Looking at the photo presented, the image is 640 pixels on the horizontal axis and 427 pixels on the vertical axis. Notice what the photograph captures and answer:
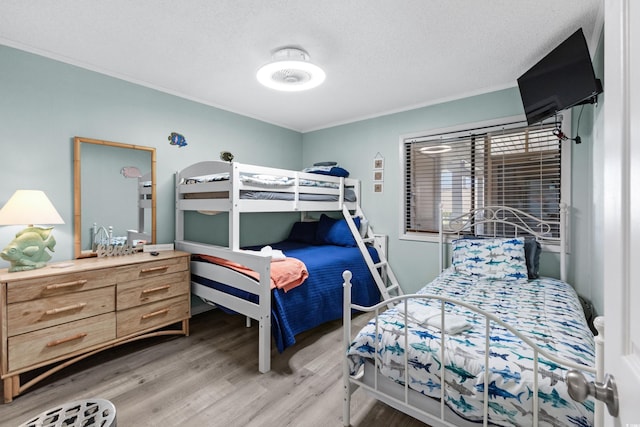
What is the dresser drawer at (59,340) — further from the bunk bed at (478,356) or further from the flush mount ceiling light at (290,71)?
the flush mount ceiling light at (290,71)

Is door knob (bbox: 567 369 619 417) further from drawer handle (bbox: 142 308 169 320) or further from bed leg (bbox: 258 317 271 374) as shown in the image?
drawer handle (bbox: 142 308 169 320)

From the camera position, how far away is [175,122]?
3.01 meters

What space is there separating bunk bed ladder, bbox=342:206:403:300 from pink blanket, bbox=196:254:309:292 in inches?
39.1

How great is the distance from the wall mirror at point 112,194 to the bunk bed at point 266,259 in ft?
A: 0.95

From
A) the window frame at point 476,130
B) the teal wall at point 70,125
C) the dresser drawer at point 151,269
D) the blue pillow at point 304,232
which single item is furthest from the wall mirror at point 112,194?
the window frame at point 476,130

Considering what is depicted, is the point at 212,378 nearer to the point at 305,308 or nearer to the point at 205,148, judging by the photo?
the point at 305,308

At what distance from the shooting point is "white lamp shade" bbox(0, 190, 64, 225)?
74.8 inches

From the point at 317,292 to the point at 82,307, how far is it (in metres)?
1.70

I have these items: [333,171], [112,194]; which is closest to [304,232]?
[333,171]

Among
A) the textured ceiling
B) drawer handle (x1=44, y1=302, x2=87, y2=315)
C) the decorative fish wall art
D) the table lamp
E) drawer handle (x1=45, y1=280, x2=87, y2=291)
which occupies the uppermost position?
the textured ceiling

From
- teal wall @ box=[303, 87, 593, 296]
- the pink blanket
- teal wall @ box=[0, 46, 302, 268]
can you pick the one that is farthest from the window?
teal wall @ box=[0, 46, 302, 268]

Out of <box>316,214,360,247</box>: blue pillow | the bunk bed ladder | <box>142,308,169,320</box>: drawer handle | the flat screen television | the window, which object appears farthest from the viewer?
<box>316,214,360,247</box>: blue pillow

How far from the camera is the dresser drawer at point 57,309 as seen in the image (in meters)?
1.77

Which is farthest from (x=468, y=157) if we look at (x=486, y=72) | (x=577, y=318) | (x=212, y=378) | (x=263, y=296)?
(x=212, y=378)
